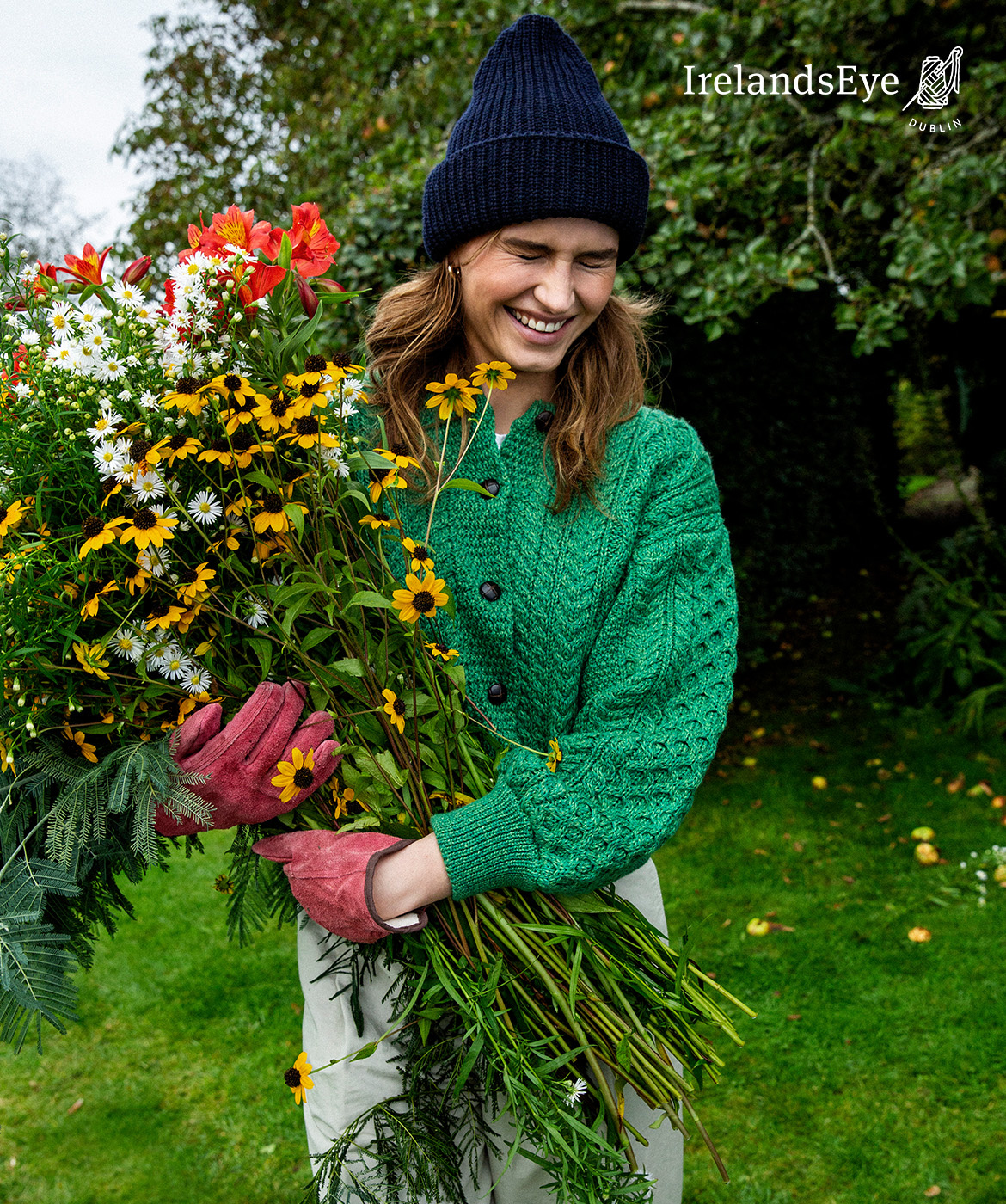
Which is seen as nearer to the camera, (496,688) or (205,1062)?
(496,688)

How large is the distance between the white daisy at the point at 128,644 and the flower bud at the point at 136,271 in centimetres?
48

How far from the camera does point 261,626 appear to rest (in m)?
1.28

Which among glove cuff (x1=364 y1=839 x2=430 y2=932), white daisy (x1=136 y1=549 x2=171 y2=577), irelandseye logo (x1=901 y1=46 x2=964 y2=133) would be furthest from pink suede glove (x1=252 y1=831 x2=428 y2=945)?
irelandseye logo (x1=901 y1=46 x2=964 y2=133)

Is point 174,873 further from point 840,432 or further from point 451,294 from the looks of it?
point 840,432

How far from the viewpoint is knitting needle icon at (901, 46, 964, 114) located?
3.62 meters

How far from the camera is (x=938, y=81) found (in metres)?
3.64

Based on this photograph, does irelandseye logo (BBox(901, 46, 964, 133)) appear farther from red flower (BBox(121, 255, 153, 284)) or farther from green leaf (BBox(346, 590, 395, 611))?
green leaf (BBox(346, 590, 395, 611))

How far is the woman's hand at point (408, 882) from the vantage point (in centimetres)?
125

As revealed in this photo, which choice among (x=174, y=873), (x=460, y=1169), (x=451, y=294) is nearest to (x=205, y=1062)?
(x=174, y=873)

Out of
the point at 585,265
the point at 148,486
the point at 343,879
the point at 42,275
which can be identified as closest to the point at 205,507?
the point at 148,486

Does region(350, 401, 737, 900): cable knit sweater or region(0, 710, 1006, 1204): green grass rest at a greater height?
region(350, 401, 737, 900): cable knit sweater

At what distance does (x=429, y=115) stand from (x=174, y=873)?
3.97 meters

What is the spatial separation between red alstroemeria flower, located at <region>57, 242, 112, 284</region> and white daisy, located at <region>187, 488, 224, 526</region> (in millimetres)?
345

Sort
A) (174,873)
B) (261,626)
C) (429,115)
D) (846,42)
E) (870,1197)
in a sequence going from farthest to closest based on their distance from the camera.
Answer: (429,115) < (174,873) < (846,42) < (870,1197) < (261,626)
